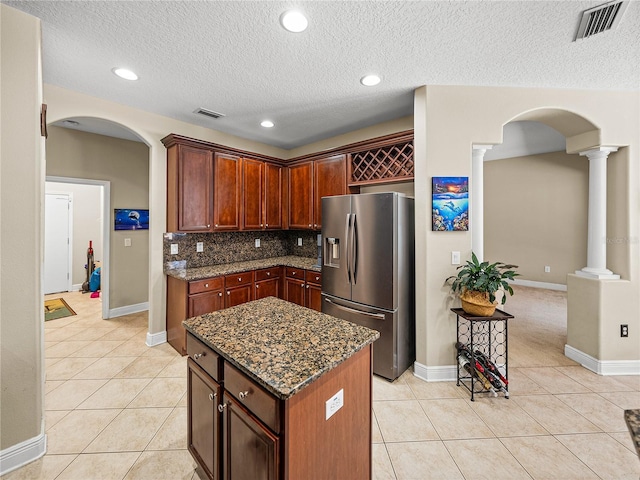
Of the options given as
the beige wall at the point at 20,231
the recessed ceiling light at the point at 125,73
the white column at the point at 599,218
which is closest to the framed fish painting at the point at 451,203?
the white column at the point at 599,218

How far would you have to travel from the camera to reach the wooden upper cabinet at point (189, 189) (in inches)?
126

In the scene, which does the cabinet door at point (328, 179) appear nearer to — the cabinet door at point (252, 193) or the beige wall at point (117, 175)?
the cabinet door at point (252, 193)

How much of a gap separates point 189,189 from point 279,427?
3027 mm

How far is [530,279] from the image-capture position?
250 inches

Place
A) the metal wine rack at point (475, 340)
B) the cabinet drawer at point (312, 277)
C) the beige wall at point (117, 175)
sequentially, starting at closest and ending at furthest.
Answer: the metal wine rack at point (475, 340) < the cabinet drawer at point (312, 277) < the beige wall at point (117, 175)

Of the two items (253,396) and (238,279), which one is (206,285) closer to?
(238,279)

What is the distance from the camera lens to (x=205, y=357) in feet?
4.51

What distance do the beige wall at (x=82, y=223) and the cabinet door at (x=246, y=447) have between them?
617cm

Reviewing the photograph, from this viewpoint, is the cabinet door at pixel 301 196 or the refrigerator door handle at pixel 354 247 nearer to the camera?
the refrigerator door handle at pixel 354 247

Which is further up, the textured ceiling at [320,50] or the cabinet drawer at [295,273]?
the textured ceiling at [320,50]

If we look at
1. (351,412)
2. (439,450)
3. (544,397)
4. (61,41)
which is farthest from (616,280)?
(61,41)

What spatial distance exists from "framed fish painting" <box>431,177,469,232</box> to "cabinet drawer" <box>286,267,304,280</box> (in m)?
1.88

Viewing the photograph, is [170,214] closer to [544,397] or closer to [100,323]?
[100,323]

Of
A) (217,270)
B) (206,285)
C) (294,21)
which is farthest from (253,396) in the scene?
(217,270)
